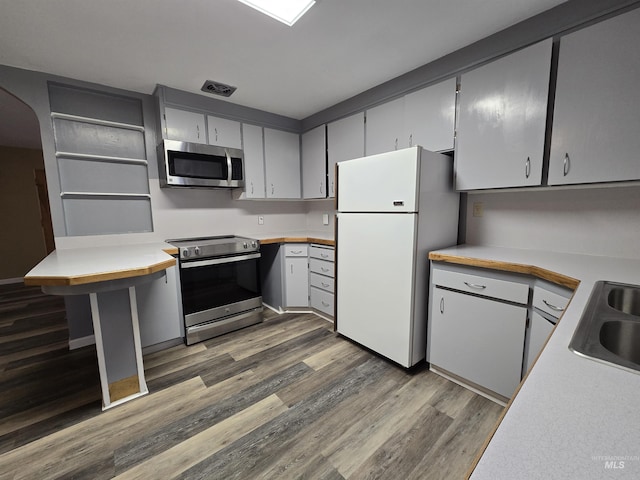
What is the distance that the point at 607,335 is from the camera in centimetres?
79

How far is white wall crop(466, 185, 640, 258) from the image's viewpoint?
162 centimetres

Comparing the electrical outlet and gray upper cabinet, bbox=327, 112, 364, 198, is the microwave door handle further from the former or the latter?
the electrical outlet

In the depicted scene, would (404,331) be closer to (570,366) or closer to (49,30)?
(570,366)

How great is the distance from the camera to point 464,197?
228 centimetres

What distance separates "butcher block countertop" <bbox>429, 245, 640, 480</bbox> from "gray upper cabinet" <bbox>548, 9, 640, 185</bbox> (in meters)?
1.34

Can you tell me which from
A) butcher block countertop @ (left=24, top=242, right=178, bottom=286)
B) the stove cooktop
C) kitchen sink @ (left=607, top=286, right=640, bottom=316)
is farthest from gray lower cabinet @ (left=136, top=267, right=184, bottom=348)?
kitchen sink @ (left=607, top=286, right=640, bottom=316)

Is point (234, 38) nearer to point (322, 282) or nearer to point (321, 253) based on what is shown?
point (321, 253)

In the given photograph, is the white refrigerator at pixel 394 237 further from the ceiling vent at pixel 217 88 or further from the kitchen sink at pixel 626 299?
the ceiling vent at pixel 217 88

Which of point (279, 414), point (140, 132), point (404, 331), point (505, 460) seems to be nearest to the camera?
point (505, 460)

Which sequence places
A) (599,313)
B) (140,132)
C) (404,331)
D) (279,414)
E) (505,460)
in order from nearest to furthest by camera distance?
(505,460) < (599,313) < (279,414) < (404,331) < (140,132)

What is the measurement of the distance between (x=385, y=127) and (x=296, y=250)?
1.53 metres

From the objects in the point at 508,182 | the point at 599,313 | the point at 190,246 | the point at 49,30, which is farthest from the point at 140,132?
the point at 599,313

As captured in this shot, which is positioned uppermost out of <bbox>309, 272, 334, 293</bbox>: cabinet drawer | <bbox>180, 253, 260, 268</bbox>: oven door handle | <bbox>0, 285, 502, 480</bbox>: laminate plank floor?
<bbox>180, 253, 260, 268</bbox>: oven door handle

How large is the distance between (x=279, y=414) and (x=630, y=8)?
290 cm
